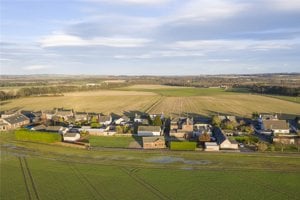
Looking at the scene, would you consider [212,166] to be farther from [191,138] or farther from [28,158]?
[28,158]

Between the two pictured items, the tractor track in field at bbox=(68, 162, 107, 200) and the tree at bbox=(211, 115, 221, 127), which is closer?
the tractor track in field at bbox=(68, 162, 107, 200)

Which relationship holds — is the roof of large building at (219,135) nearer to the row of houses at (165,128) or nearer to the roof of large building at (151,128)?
the row of houses at (165,128)

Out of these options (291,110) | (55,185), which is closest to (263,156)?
(55,185)

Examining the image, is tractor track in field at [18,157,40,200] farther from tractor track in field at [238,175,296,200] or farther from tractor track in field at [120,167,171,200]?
tractor track in field at [238,175,296,200]

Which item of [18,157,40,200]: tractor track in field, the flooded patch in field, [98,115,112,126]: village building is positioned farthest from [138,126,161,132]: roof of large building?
[18,157,40,200]: tractor track in field

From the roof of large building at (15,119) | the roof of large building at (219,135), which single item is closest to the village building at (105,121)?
the roof of large building at (15,119)
